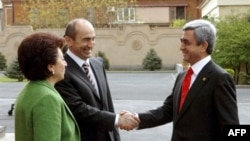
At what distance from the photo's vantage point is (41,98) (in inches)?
131

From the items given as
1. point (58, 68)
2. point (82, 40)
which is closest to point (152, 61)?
point (82, 40)

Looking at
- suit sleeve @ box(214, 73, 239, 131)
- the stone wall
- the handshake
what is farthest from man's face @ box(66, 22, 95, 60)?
the stone wall

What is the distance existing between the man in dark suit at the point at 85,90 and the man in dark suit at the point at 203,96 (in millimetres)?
673

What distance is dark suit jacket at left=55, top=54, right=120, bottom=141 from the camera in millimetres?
4492

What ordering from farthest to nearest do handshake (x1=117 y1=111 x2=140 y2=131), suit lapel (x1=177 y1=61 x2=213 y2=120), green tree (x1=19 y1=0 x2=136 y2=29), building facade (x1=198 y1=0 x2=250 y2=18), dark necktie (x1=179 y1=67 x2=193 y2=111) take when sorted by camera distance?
green tree (x1=19 y1=0 x2=136 y2=29) < building facade (x1=198 y1=0 x2=250 y2=18) < handshake (x1=117 y1=111 x2=140 y2=131) < dark necktie (x1=179 y1=67 x2=193 y2=111) < suit lapel (x1=177 y1=61 x2=213 y2=120)

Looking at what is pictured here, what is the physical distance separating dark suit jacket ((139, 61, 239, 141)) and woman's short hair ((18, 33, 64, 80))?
1259 mm

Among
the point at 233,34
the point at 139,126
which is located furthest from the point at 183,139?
the point at 233,34

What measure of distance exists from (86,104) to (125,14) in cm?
4586

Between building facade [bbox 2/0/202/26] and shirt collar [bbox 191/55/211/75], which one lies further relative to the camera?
building facade [bbox 2/0/202/26]

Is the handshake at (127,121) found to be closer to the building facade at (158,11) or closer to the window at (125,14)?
the window at (125,14)

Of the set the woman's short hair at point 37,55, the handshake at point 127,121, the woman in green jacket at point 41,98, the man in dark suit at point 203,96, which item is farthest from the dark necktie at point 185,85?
the woman's short hair at point 37,55

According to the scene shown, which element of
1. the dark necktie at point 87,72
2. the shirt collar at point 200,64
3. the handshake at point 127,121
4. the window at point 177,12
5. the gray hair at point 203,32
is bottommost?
the handshake at point 127,121

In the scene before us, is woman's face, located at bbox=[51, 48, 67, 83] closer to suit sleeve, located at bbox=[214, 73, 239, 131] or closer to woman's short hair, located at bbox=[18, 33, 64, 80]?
woman's short hair, located at bbox=[18, 33, 64, 80]

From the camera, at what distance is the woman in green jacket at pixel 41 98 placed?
3.29 m
